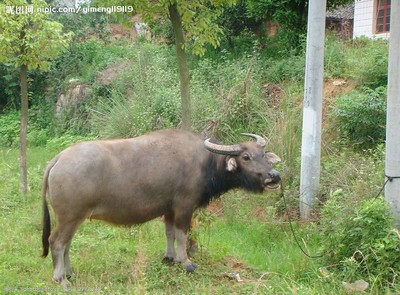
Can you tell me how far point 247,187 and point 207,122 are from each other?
→ 189 inches

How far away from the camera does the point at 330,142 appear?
10180 mm

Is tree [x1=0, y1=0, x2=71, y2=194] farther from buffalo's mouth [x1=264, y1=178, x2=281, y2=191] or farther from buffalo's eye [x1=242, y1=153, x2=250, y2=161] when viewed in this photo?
buffalo's mouth [x1=264, y1=178, x2=281, y2=191]

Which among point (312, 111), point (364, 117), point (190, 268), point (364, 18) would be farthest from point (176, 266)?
point (364, 18)

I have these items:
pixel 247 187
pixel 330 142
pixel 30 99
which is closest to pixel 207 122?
pixel 330 142

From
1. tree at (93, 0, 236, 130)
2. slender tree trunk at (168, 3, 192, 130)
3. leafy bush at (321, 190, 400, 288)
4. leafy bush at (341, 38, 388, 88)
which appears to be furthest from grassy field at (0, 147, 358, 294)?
leafy bush at (341, 38, 388, 88)

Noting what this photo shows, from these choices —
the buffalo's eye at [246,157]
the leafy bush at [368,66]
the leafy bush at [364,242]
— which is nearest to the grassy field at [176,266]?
the leafy bush at [364,242]

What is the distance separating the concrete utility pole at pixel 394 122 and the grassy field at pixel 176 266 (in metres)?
1.21

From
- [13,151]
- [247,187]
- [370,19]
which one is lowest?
[13,151]

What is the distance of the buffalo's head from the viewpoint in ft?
21.4

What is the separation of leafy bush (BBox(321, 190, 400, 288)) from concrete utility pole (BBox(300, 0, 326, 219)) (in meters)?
1.96

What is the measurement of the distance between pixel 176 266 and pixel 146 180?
1121 mm

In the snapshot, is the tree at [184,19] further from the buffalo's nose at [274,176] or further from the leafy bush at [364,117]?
the leafy bush at [364,117]

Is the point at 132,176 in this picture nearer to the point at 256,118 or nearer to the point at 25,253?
the point at 25,253

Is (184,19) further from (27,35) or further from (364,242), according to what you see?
(364,242)
